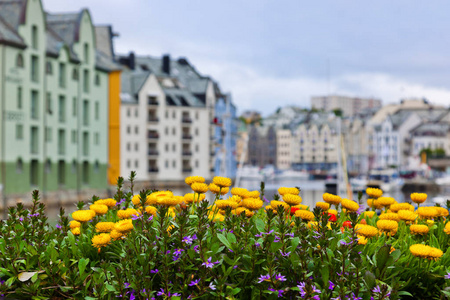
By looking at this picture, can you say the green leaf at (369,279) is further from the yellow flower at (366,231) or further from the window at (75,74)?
the window at (75,74)

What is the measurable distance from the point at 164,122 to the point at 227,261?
108 metres

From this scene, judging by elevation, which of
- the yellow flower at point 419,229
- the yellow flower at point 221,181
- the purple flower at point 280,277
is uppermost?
the yellow flower at point 221,181

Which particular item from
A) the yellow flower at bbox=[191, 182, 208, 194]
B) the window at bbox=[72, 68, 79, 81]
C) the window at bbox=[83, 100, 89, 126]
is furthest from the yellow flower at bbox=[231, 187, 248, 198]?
the window at bbox=[83, 100, 89, 126]

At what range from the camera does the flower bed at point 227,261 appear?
4.78 metres

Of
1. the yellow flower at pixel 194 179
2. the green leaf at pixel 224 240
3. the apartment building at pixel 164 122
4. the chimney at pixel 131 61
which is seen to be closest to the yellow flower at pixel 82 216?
the yellow flower at pixel 194 179

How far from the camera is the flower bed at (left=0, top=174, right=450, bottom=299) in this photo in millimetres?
4781

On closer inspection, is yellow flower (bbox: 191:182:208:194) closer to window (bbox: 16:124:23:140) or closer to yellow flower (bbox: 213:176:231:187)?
yellow flower (bbox: 213:176:231:187)

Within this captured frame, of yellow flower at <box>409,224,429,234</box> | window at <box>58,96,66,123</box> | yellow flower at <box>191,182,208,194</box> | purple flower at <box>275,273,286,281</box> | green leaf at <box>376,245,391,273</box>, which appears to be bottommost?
purple flower at <box>275,273,286,281</box>

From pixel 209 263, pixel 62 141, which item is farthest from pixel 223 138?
pixel 209 263

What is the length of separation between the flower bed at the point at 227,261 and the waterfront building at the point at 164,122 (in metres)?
97.8

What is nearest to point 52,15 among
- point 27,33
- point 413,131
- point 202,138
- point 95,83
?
point 95,83

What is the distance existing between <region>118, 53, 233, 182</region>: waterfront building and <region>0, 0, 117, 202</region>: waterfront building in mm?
26622

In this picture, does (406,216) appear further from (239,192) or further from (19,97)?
(19,97)

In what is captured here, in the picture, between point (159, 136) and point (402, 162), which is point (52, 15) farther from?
point (402, 162)
